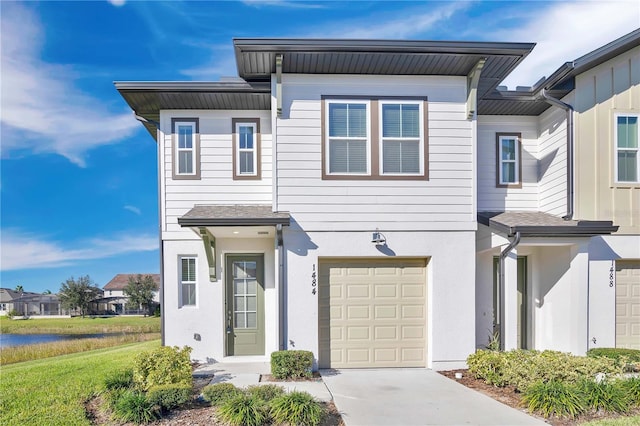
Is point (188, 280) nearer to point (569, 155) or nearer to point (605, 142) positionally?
point (569, 155)

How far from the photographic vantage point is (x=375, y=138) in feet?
25.8

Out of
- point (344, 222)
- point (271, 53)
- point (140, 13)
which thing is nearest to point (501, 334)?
point (344, 222)

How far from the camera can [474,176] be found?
26.1 feet

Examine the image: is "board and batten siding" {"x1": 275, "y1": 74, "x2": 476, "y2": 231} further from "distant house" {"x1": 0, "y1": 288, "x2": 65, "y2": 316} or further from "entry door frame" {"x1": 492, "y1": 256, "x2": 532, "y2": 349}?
"distant house" {"x1": 0, "y1": 288, "x2": 65, "y2": 316}

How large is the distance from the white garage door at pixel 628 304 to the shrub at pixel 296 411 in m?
7.29

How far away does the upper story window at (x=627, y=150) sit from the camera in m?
8.45

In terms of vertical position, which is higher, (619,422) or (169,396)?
(169,396)

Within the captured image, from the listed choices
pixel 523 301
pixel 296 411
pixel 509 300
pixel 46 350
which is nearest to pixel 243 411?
pixel 296 411

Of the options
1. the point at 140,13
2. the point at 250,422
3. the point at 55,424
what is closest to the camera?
the point at 250,422

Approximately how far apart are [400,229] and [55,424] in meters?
6.12

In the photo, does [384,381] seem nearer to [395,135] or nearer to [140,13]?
[395,135]

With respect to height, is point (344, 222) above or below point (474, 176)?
below

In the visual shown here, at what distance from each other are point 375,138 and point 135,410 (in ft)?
19.5

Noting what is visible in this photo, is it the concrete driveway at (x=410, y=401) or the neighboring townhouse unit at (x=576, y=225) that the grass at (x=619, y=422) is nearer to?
the concrete driveway at (x=410, y=401)
